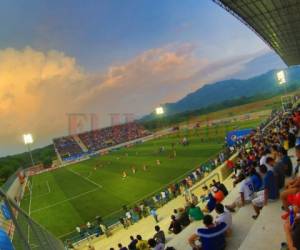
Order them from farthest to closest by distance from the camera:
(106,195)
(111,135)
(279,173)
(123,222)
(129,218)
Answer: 1. (111,135)
2. (106,195)
3. (129,218)
4. (123,222)
5. (279,173)

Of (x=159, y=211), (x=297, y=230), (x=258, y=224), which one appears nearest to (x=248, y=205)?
(x=258, y=224)

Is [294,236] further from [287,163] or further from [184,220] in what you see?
[184,220]

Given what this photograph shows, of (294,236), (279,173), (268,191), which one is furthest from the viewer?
(279,173)

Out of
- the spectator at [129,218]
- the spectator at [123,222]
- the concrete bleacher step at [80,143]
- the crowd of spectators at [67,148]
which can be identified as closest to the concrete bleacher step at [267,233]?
the spectator at [123,222]

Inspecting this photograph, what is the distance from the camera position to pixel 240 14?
29188 mm

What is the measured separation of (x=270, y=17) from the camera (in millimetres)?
31828

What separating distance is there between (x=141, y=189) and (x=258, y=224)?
1149 inches

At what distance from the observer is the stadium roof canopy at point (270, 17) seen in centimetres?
2731

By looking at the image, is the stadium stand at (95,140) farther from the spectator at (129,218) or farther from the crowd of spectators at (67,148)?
the spectator at (129,218)

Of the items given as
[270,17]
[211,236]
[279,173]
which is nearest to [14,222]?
[211,236]

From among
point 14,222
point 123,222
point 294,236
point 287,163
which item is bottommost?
point 123,222

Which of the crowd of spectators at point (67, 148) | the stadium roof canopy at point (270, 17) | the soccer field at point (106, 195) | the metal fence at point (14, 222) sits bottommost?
the soccer field at point (106, 195)

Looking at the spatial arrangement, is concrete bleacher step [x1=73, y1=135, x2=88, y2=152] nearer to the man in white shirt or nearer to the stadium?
the stadium

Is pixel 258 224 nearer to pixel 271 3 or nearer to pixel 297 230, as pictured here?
pixel 297 230
